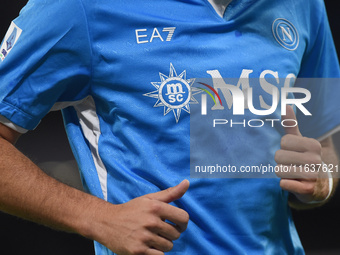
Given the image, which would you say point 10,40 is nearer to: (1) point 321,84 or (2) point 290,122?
(2) point 290,122

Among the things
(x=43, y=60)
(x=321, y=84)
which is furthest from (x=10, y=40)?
(x=321, y=84)

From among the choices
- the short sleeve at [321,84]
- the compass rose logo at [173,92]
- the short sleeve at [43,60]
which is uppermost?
the short sleeve at [43,60]

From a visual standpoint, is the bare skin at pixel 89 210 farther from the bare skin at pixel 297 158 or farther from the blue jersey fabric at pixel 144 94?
the bare skin at pixel 297 158

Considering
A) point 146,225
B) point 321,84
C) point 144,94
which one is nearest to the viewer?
point 146,225

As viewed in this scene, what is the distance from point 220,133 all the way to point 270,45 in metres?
0.21

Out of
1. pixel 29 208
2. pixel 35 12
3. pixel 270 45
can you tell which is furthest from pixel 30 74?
pixel 270 45

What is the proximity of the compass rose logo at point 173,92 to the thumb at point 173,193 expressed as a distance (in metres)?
0.14

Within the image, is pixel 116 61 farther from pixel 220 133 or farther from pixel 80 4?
pixel 220 133

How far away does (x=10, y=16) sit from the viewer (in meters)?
1.80

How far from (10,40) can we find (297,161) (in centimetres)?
55

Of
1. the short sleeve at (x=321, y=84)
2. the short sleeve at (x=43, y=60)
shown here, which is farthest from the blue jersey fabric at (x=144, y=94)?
the short sleeve at (x=321, y=84)

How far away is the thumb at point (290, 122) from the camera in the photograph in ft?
2.96

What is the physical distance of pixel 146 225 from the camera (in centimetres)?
76

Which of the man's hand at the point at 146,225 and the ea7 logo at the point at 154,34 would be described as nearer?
the man's hand at the point at 146,225
